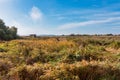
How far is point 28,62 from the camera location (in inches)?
406

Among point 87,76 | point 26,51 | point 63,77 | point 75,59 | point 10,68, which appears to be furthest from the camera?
point 26,51

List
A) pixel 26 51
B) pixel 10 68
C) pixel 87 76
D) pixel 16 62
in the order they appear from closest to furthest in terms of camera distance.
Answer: pixel 87 76, pixel 10 68, pixel 16 62, pixel 26 51

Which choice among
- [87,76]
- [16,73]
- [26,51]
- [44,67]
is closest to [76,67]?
[87,76]

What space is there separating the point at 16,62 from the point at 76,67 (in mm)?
3185

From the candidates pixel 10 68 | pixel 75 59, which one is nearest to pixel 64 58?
pixel 75 59

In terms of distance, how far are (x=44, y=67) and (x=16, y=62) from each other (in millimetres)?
2217

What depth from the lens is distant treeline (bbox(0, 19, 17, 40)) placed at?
103 ft

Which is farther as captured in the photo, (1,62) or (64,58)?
(64,58)

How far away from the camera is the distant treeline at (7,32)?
103 feet

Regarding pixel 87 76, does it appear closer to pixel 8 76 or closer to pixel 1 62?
pixel 8 76

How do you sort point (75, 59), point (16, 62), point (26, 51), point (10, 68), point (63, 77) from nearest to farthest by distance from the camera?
1. point (63, 77)
2. point (10, 68)
3. point (16, 62)
4. point (75, 59)
5. point (26, 51)

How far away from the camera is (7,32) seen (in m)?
33.5

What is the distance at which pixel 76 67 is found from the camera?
805 cm

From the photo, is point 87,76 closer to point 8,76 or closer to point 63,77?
point 63,77
